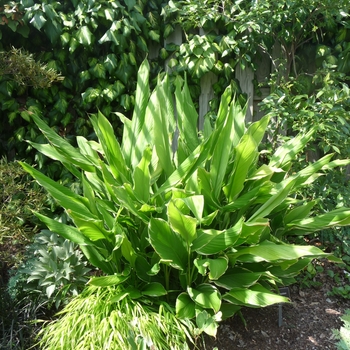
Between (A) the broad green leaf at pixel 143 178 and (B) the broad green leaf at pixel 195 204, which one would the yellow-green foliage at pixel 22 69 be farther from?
(B) the broad green leaf at pixel 195 204

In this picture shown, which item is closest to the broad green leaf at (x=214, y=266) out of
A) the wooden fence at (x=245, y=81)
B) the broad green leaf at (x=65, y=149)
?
the broad green leaf at (x=65, y=149)

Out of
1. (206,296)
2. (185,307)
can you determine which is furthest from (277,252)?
(185,307)

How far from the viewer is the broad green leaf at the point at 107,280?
179 cm

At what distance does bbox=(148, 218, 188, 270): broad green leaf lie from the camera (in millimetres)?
1793

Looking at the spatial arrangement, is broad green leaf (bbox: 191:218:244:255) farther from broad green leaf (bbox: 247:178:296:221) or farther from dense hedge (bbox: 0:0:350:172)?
dense hedge (bbox: 0:0:350:172)

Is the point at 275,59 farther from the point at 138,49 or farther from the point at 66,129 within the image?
the point at 66,129

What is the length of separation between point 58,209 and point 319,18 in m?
2.41

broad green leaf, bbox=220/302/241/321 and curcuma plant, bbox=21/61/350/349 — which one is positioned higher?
curcuma plant, bbox=21/61/350/349

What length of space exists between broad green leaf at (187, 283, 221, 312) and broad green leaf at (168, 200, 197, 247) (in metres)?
0.26

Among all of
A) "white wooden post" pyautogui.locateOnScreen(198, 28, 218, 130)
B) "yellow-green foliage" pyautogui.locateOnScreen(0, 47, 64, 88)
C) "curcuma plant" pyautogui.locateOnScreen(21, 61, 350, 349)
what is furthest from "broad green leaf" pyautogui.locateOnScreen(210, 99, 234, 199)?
"white wooden post" pyautogui.locateOnScreen(198, 28, 218, 130)

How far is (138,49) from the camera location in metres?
3.14

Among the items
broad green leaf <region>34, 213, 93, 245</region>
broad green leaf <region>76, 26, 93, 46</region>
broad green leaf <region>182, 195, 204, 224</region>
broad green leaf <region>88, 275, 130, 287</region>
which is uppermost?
broad green leaf <region>76, 26, 93, 46</region>

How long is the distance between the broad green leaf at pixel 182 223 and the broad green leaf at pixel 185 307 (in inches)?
11.4

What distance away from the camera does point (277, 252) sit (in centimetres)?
175
